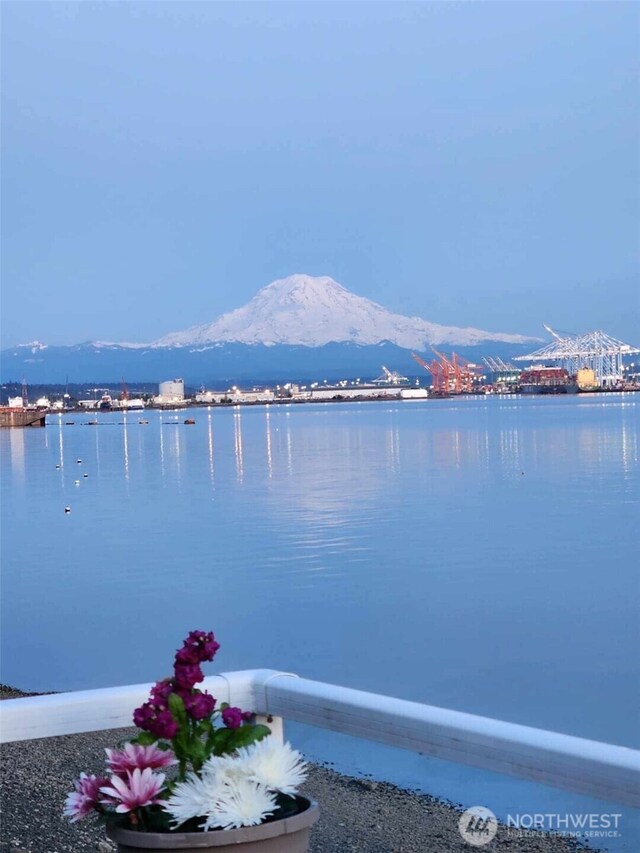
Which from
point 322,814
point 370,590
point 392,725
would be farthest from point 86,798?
point 370,590

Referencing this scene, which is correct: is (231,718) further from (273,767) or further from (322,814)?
(322,814)

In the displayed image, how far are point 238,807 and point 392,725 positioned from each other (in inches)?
26.4

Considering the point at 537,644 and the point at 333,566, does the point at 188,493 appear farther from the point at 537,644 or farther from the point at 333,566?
the point at 537,644

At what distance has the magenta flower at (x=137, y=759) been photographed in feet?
5.01

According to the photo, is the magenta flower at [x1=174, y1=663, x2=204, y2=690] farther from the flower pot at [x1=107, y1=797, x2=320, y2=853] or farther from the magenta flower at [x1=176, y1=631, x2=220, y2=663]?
the flower pot at [x1=107, y1=797, x2=320, y2=853]

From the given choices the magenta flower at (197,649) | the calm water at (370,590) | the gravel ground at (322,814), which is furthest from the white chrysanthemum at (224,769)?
the gravel ground at (322,814)

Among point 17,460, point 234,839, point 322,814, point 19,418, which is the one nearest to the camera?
point 234,839

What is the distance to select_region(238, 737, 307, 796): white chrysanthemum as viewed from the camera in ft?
4.98

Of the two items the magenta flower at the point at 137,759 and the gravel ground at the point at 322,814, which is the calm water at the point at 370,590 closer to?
the gravel ground at the point at 322,814

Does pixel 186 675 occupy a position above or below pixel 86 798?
above

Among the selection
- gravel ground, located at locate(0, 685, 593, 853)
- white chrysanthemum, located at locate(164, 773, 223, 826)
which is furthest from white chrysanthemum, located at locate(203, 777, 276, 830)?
gravel ground, located at locate(0, 685, 593, 853)

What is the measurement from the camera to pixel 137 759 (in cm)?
153

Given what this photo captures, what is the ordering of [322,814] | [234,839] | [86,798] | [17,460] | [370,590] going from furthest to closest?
1. [17,460]
2. [370,590]
3. [322,814]
4. [86,798]
5. [234,839]

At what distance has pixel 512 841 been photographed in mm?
2600
